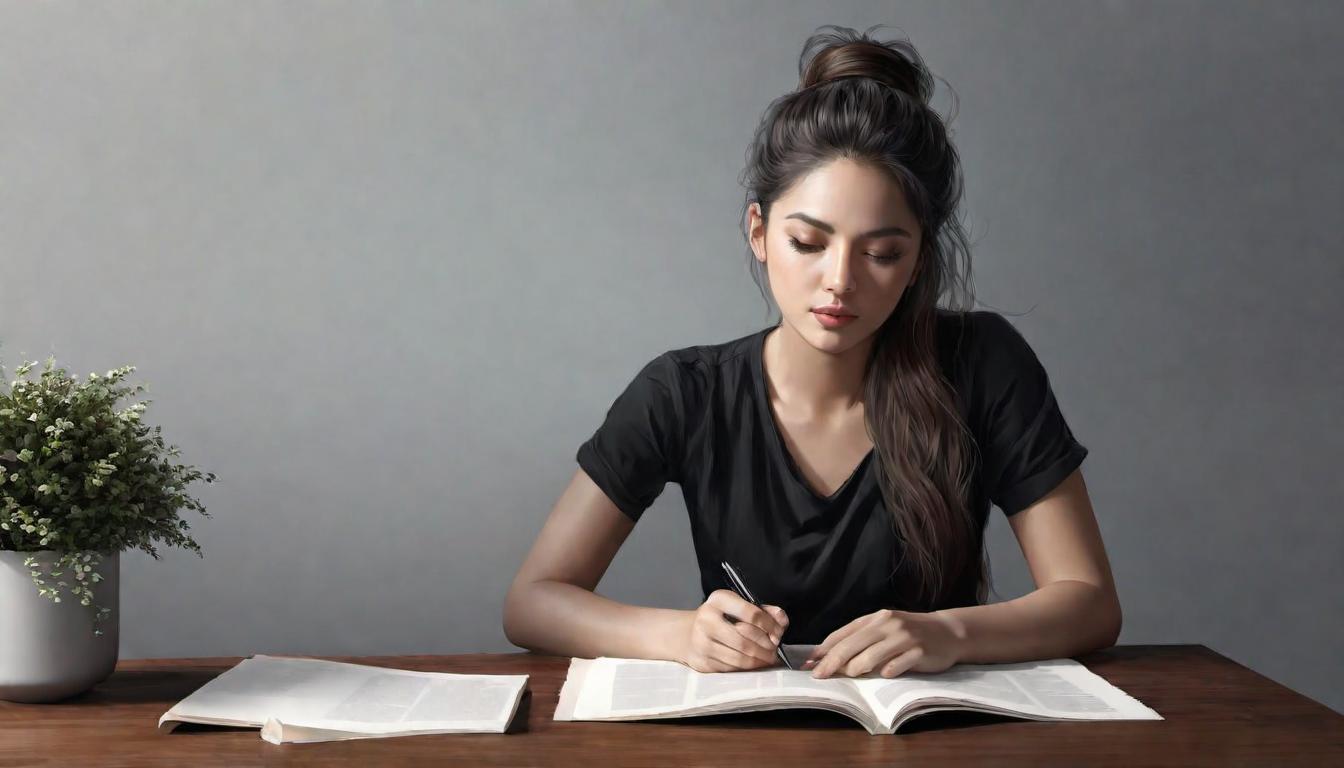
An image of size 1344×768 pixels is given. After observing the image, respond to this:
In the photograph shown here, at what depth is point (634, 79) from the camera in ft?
8.67

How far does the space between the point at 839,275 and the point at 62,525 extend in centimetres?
86

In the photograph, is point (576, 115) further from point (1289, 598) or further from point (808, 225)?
point (1289, 598)

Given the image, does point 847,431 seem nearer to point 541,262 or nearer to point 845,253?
point 845,253

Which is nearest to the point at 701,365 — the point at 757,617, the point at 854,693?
the point at 757,617

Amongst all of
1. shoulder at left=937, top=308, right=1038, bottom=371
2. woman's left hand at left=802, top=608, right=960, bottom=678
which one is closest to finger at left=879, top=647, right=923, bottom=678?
woman's left hand at left=802, top=608, right=960, bottom=678

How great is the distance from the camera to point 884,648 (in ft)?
3.84

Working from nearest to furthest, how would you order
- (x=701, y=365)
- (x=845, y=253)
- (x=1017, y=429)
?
1. (x=845, y=253)
2. (x=1017, y=429)
3. (x=701, y=365)

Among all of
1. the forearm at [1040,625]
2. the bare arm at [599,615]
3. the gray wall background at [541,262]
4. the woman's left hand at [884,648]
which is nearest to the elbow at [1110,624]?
the forearm at [1040,625]

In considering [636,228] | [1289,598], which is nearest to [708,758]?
[636,228]

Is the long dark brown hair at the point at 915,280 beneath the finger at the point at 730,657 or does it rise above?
above

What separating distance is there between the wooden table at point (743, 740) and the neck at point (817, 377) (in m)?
0.60

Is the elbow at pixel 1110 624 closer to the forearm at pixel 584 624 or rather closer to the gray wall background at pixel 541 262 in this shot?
the forearm at pixel 584 624

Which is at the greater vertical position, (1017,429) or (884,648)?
(1017,429)

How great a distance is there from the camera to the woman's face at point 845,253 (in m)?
1.43
